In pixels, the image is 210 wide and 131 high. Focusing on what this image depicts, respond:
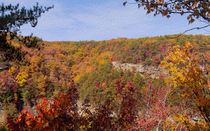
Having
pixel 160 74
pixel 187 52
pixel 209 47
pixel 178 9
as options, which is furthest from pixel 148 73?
pixel 178 9

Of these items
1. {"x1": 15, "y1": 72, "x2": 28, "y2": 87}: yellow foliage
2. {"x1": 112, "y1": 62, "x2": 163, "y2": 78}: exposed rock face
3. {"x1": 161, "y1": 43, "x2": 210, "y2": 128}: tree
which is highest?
{"x1": 161, "y1": 43, "x2": 210, "y2": 128}: tree

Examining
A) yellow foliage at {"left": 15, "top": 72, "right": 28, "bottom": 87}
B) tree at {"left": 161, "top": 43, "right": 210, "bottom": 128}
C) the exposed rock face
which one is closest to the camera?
tree at {"left": 161, "top": 43, "right": 210, "bottom": 128}

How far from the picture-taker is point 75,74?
154 ft

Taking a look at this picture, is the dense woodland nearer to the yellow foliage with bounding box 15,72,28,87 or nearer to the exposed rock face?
the yellow foliage with bounding box 15,72,28,87

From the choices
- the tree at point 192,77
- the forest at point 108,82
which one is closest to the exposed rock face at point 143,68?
the forest at point 108,82

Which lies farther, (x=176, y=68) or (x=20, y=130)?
(x=20, y=130)

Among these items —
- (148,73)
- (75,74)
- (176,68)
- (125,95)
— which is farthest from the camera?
(75,74)

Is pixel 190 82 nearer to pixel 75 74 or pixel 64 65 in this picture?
pixel 75 74

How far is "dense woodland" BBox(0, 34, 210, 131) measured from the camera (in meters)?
4.16

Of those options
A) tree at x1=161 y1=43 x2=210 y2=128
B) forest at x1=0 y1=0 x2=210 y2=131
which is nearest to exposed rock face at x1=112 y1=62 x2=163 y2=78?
forest at x1=0 y1=0 x2=210 y2=131

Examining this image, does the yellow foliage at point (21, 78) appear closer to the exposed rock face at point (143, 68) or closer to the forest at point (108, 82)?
the forest at point (108, 82)

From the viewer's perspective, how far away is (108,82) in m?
27.6

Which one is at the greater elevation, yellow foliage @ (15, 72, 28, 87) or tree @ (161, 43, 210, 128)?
tree @ (161, 43, 210, 128)

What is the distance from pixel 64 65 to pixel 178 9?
49682mm
